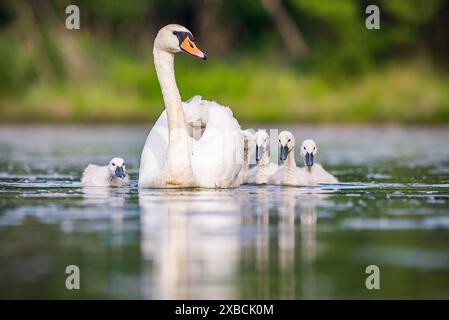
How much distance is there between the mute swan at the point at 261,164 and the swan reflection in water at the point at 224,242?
1.67 meters

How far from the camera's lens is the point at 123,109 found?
102 feet

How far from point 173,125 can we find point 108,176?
4.37ft

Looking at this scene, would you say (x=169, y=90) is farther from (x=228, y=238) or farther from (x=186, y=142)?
(x=228, y=238)

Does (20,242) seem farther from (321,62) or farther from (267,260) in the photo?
(321,62)

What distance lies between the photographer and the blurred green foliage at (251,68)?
30.5m

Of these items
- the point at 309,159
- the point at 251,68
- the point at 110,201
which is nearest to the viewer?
the point at 110,201

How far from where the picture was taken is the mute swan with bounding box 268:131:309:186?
1460 centimetres

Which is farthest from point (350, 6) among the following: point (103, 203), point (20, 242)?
point (20, 242)

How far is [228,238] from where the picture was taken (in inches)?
394

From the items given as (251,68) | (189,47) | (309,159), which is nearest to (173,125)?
(189,47)

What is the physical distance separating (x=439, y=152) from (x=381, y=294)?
12634 mm
